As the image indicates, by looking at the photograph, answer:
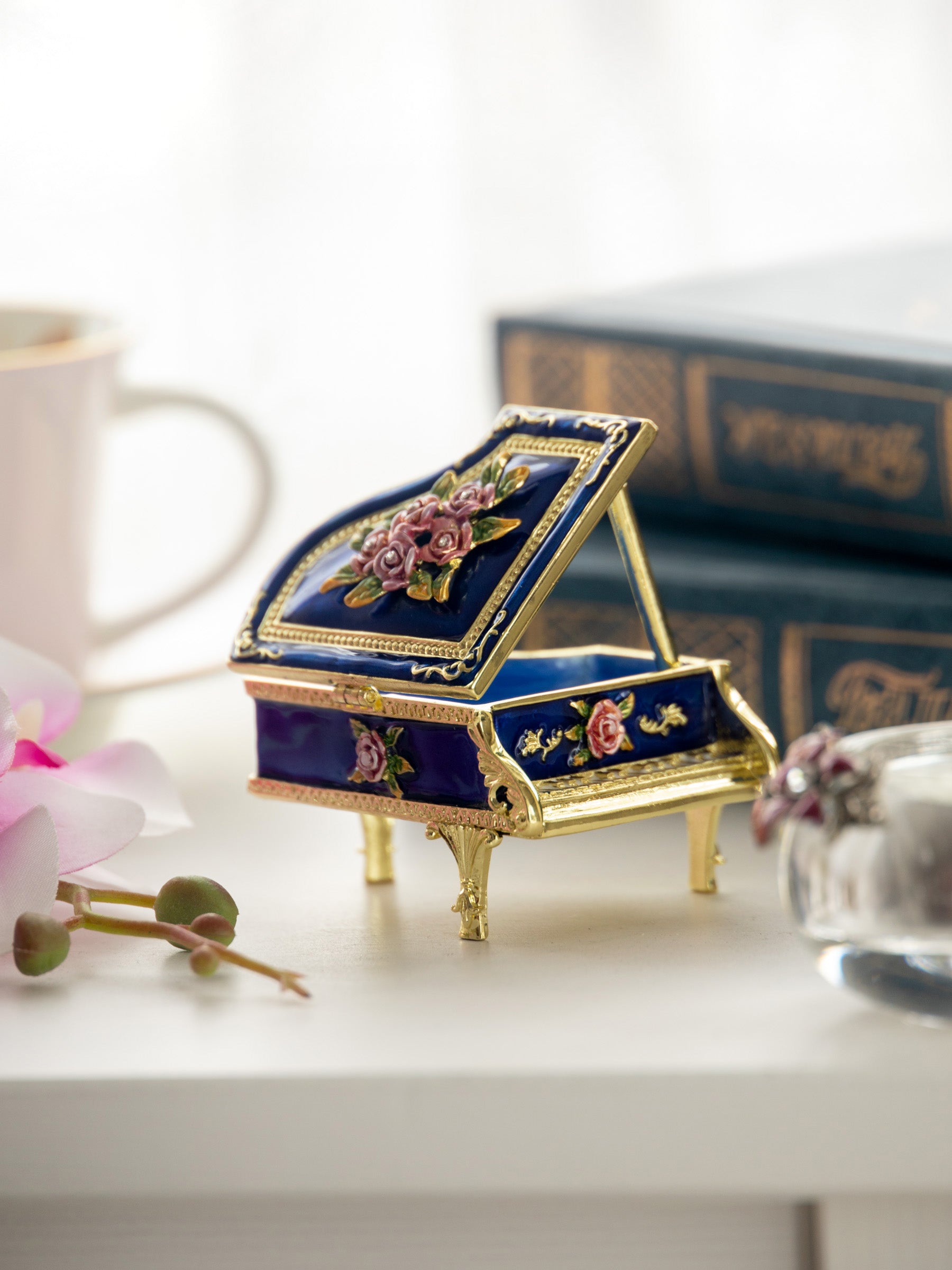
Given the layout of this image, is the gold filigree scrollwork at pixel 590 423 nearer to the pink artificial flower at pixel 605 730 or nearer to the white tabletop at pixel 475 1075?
the pink artificial flower at pixel 605 730

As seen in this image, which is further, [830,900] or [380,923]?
[380,923]

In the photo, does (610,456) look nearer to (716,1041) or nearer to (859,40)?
(716,1041)

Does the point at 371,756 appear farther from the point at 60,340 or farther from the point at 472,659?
the point at 60,340

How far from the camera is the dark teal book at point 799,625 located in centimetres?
87

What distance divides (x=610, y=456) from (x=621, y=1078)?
11.3 inches

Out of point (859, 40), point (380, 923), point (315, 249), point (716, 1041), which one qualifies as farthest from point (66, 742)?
point (859, 40)

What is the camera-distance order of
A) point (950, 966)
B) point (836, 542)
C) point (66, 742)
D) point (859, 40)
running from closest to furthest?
point (950, 966), point (836, 542), point (66, 742), point (859, 40)

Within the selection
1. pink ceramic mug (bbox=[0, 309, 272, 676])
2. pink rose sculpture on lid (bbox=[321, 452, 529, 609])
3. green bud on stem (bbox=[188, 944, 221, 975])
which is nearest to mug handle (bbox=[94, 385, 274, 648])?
pink ceramic mug (bbox=[0, 309, 272, 676])

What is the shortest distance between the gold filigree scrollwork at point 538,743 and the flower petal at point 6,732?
0.22 metres

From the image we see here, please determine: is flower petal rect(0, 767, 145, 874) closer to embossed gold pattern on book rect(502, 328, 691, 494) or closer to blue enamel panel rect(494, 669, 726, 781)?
blue enamel panel rect(494, 669, 726, 781)

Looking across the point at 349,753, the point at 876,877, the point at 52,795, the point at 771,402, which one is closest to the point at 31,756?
the point at 52,795

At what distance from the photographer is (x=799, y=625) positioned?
2.91ft

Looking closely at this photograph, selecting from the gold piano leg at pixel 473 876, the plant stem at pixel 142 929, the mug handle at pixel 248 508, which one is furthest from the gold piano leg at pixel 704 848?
the mug handle at pixel 248 508

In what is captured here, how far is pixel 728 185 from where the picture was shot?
1.37m
